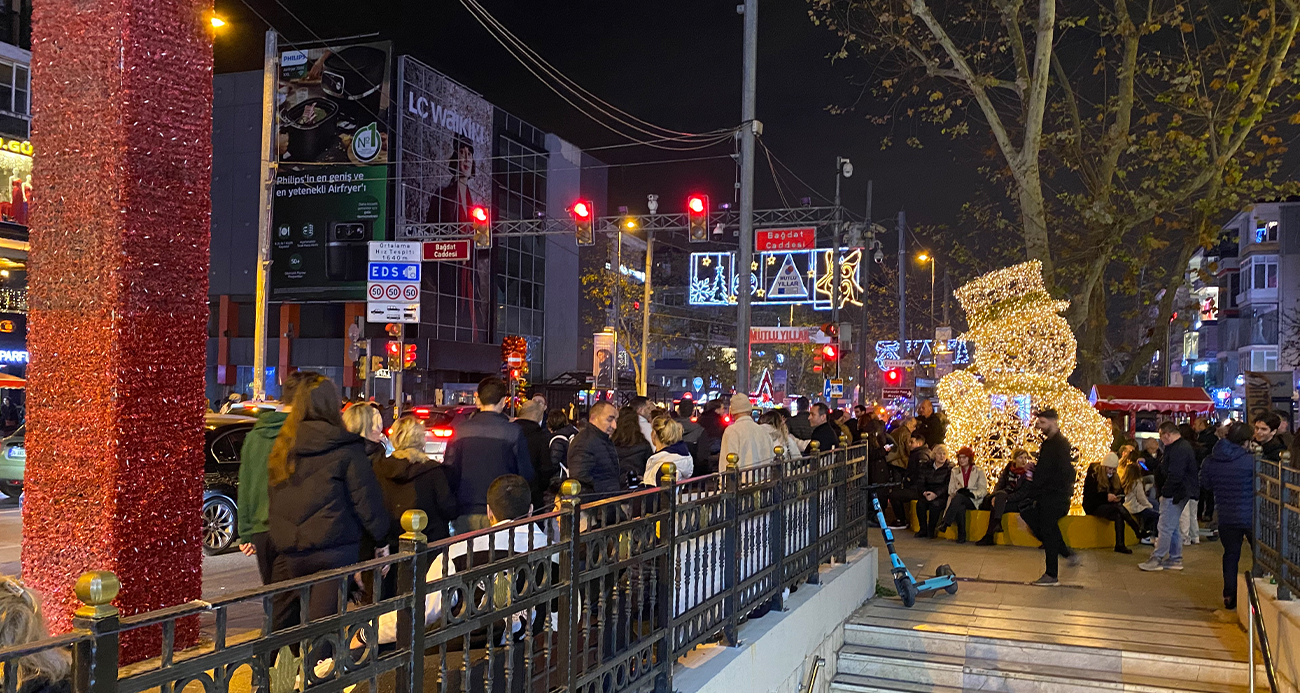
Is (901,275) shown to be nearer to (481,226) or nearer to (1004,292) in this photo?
(481,226)

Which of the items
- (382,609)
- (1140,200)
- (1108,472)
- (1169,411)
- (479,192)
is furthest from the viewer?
(479,192)

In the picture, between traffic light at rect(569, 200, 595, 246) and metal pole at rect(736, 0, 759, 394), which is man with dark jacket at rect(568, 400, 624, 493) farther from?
traffic light at rect(569, 200, 595, 246)

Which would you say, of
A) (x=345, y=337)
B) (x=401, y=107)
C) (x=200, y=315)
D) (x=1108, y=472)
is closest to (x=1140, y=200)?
(x=1108, y=472)

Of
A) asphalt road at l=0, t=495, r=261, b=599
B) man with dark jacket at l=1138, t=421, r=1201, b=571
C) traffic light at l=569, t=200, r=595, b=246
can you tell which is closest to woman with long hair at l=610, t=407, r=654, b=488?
asphalt road at l=0, t=495, r=261, b=599

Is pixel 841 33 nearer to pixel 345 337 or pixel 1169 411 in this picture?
pixel 1169 411

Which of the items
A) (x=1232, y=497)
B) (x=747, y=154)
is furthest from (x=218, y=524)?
(x=1232, y=497)

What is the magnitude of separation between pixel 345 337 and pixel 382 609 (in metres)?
41.9

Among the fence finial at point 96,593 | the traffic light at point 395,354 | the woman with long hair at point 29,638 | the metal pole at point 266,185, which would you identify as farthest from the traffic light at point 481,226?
the fence finial at point 96,593

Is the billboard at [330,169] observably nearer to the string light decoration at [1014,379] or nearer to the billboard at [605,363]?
the billboard at [605,363]

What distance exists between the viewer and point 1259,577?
9203 mm

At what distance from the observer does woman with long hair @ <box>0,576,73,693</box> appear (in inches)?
95.1

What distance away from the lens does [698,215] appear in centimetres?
2208

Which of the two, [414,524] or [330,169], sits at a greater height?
[330,169]

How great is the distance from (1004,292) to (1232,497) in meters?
5.76
